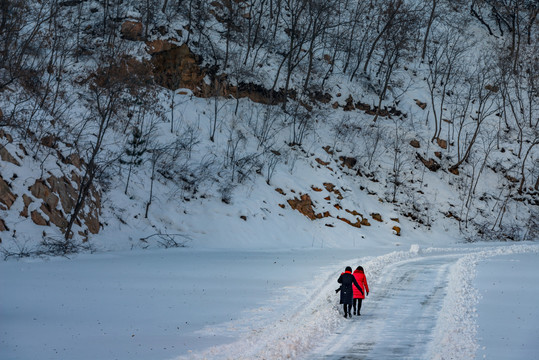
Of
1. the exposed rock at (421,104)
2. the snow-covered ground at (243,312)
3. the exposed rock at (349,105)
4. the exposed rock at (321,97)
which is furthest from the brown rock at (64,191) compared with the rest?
the exposed rock at (421,104)

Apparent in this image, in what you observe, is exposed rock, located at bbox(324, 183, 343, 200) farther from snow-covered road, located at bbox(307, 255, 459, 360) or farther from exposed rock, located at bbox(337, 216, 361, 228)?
snow-covered road, located at bbox(307, 255, 459, 360)

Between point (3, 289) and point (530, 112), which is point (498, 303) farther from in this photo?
point (530, 112)

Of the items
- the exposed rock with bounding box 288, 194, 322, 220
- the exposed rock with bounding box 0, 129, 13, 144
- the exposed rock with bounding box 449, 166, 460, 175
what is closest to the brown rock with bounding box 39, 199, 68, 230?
the exposed rock with bounding box 0, 129, 13, 144

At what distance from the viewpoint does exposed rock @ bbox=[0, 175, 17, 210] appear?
15.1m

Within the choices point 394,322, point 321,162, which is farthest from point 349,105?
point 394,322

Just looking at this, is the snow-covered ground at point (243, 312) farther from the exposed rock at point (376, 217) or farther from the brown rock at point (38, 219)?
the exposed rock at point (376, 217)

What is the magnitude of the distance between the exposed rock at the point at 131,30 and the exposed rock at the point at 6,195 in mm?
18339

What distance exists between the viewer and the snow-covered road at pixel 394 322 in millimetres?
7730

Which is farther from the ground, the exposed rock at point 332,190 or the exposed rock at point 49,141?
the exposed rock at point 49,141

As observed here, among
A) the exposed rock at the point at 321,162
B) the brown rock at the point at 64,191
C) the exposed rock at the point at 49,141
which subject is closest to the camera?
the brown rock at the point at 64,191

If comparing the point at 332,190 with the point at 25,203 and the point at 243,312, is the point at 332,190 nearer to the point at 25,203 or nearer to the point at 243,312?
the point at 25,203

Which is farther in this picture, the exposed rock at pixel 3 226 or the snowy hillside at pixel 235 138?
the snowy hillside at pixel 235 138

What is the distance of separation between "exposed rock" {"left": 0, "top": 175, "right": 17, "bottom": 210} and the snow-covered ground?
2720 millimetres

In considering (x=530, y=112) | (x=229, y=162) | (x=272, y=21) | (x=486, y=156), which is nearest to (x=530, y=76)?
(x=530, y=112)
